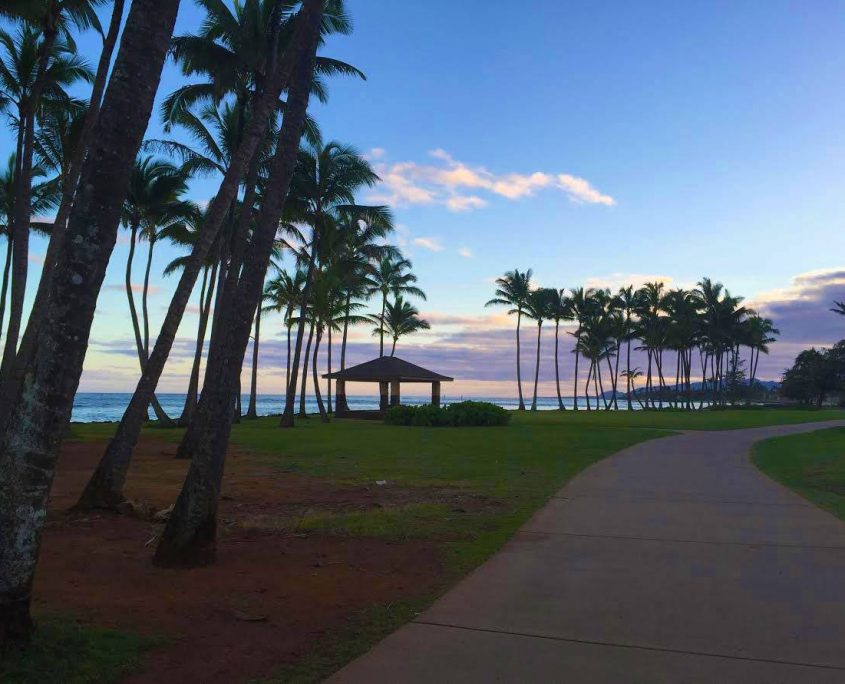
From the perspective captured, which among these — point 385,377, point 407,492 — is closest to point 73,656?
point 407,492

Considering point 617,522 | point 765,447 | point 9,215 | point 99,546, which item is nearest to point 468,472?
point 617,522

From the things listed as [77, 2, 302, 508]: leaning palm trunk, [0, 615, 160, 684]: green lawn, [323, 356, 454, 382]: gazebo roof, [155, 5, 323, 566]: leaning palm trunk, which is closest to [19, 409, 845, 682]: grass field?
[0, 615, 160, 684]: green lawn

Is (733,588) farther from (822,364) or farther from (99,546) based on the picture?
(822,364)

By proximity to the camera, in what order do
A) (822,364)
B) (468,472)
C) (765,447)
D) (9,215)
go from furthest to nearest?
(822,364), (9,215), (765,447), (468,472)

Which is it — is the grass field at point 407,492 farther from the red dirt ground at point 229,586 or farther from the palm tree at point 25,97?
the palm tree at point 25,97

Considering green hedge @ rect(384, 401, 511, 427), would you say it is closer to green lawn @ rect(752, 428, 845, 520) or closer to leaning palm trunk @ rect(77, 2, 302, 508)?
green lawn @ rect(752, 428, 845, 520)

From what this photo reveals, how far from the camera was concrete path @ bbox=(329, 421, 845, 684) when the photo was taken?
3.65 m

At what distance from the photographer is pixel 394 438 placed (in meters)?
22.4

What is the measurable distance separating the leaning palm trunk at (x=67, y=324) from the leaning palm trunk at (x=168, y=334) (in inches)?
126

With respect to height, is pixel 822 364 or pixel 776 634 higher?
pixel 822 364

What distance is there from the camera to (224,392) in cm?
614

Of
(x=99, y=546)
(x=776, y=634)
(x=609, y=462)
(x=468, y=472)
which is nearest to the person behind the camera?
(x=776, y=634)

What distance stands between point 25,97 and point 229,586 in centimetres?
1582

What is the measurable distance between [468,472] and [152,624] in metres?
9.20
